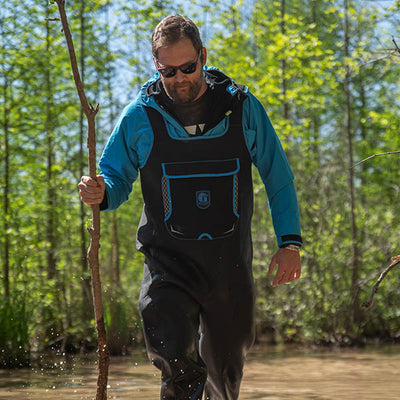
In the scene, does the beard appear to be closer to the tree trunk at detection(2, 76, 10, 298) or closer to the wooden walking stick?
the wooden walking stick

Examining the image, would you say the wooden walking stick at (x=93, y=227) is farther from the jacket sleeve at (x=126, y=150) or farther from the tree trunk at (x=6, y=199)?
the tree trunk at (x=6, y=199)

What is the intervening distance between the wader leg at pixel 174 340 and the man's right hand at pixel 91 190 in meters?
0.53

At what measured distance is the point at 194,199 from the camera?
331 cm

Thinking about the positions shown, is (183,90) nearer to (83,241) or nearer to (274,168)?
(274,168)

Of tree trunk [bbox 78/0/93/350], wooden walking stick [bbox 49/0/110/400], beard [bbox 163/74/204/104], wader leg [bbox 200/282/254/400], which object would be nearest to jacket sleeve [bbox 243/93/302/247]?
beard [bbox 163/74/204/104]

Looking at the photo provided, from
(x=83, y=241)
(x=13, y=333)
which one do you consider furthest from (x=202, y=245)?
(x=83, y=241)

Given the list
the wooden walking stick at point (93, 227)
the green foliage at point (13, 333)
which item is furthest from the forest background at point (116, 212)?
the wooden walking stick at point (93, 227)

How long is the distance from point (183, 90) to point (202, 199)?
512 mm

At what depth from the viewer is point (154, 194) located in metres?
3.32

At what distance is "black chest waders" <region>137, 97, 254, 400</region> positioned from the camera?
324 cm

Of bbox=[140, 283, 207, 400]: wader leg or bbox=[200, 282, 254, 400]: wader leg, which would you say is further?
bbox=[200, 282, 254, 400]: wader leg

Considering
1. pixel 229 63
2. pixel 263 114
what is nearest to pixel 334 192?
pixel 229 63

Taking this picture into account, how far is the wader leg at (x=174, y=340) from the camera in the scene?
3086mm

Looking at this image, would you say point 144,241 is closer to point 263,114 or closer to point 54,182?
point 263,114
